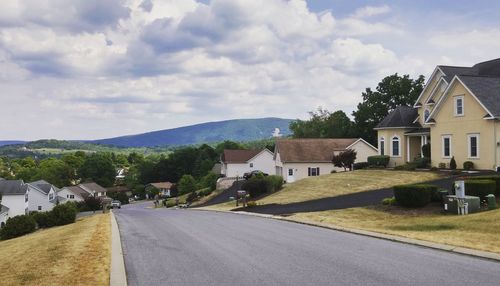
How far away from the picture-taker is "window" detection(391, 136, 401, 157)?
1993 inches

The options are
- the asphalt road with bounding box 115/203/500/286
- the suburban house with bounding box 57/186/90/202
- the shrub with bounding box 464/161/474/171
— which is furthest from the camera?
Result: the suburban house with bounding box 57/186/90/202

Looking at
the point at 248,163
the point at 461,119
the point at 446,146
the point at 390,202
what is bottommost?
the point at 390,202

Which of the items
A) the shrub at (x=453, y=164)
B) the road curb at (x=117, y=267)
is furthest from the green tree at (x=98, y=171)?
the road curb at (x=117, y=267)

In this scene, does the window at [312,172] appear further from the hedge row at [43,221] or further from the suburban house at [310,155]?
the hedge row at [43,221]

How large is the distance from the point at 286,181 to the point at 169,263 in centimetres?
5383

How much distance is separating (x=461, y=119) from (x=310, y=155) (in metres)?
30.2

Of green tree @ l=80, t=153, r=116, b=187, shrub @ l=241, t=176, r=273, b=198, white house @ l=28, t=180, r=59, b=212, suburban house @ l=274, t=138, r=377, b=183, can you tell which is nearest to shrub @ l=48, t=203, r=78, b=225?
shrub @ l=241, t=176, r=273, b=198

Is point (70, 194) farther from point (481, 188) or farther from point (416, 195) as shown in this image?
point (481, 188)

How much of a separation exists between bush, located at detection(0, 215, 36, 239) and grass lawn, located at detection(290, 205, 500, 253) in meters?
24.7

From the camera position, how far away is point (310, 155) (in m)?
67.6

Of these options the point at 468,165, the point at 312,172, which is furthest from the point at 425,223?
the point at 312,172

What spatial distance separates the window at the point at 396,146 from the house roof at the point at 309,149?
1668 centimetres

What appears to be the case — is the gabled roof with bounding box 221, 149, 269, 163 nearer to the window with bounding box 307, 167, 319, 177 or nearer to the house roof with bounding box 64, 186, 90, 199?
the window with bounding box 307, 167, 319, 177

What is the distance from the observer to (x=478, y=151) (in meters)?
37.2
